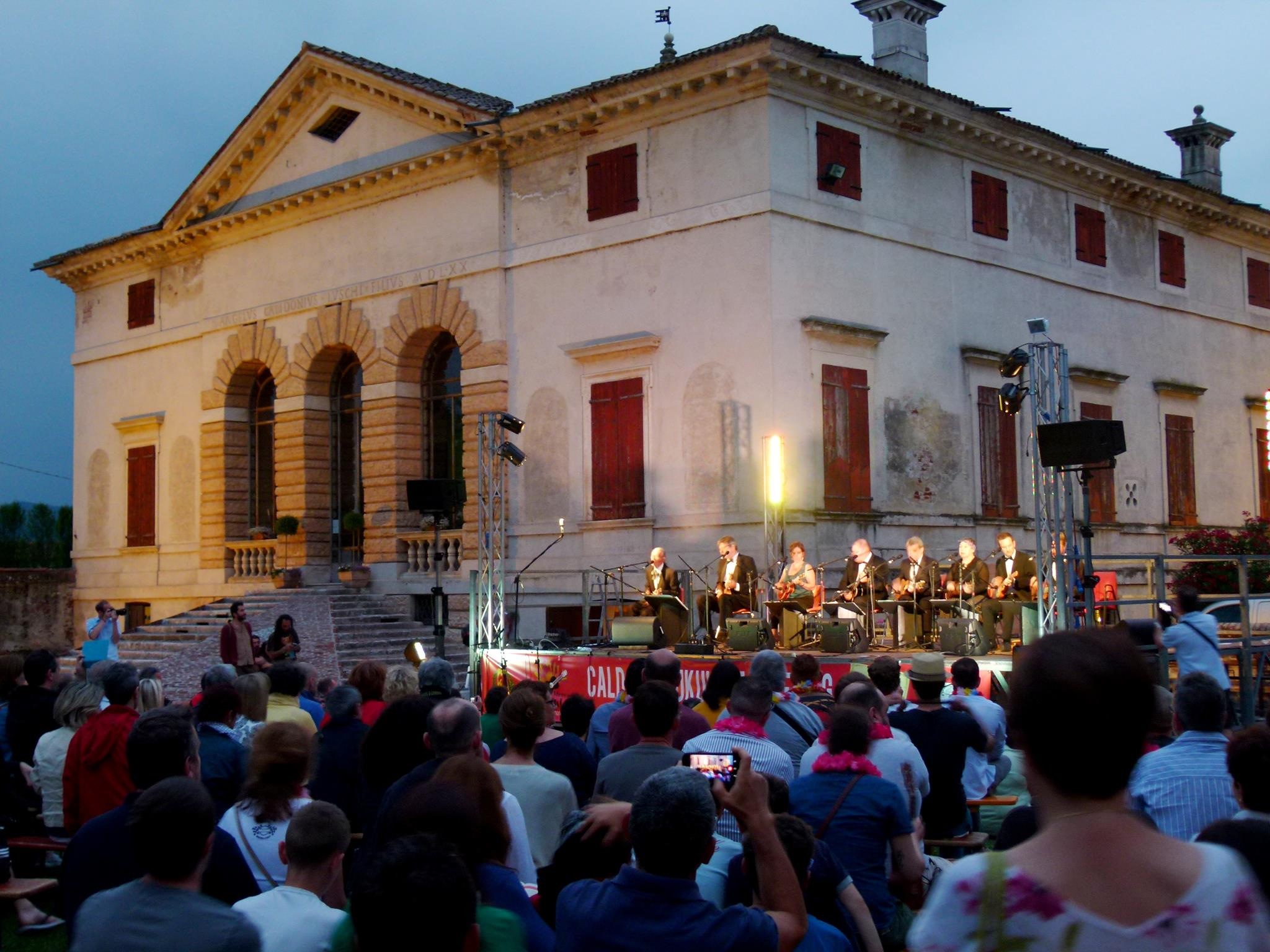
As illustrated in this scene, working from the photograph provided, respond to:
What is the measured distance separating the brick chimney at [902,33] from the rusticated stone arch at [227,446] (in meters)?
12.6

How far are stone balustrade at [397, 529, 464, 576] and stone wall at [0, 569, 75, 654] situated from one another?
994 centimetres

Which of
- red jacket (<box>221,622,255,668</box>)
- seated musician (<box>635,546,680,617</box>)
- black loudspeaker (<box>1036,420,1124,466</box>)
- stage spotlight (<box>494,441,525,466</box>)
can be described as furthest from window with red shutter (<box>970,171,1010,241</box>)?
red jacket (<box>221,622,255,668</box>)

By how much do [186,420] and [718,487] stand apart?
43.9 feet

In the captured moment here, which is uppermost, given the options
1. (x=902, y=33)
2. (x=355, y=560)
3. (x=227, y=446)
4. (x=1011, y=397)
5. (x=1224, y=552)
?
(x=902, y=33)

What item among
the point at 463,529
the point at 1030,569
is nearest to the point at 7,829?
the point at 1030,569

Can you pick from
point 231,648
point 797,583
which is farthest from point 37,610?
point 797,583

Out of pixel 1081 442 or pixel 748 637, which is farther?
pixel 748 637

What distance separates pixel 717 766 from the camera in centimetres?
381

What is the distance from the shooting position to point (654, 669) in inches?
289

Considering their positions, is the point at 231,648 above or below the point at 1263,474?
below

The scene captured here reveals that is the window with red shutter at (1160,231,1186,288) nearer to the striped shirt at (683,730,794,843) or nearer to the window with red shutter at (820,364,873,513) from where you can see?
the window with red shutter at (820,364,873,513)

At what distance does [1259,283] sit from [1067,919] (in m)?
28.9

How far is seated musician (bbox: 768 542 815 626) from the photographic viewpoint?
1627 centimetres

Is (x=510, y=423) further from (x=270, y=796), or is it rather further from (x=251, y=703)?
(x=270, y=796)
